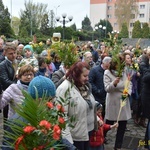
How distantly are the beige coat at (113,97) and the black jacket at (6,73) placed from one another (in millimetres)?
1490

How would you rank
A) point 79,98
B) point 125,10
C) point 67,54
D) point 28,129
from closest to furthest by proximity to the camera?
point 28,129, point 79,98, point 67,54, point 125,10

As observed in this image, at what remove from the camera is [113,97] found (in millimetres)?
4887

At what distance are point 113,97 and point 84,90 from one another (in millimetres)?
1593

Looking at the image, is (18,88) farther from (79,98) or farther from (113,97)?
(113,97)

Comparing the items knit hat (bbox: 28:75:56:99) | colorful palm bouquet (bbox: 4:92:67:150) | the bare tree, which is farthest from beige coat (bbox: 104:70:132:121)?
the bare tree

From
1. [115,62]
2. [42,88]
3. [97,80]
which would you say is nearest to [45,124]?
[42,88]

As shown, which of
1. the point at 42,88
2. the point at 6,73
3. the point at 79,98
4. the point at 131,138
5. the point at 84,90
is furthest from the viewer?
the point at 131,138

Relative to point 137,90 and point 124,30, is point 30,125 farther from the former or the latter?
point 124,30

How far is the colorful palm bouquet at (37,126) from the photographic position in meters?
1.65

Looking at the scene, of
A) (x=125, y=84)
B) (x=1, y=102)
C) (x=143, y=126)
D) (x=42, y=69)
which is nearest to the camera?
(x=1, y=102)

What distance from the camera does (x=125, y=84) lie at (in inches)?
181

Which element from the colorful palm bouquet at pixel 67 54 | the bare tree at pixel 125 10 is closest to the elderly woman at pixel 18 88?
the colorful palm bouquet at pixel 67 54

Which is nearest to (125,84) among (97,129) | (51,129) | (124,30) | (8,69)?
(97,129)

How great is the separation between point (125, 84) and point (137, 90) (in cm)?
241
